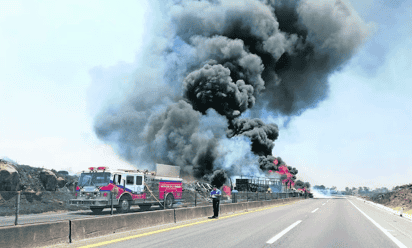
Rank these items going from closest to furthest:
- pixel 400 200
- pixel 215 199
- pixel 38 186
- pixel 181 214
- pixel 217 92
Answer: pixel 181 214, pixel 215 199, pixel 38 186, pixel 400 200, pixel 217 92

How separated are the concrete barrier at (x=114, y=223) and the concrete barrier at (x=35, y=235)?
350mm

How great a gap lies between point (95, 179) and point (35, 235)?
1284cm

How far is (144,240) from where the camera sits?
9289mm

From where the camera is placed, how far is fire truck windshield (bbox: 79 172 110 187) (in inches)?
783

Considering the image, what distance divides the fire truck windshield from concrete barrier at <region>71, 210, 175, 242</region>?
7750mm

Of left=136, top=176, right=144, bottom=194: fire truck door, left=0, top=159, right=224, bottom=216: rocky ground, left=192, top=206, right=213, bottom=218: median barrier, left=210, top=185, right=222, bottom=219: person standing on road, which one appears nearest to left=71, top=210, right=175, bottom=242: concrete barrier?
left=192, top=206, right=213, bottom=218: median barrier

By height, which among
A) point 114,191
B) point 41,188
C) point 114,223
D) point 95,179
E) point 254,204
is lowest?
point 254,204

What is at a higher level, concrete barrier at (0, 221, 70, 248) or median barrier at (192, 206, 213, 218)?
concrete barrier at (0, 221, 70, 248)

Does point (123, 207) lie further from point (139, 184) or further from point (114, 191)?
point (139, 184)

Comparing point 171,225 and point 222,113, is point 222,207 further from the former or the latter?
point 222,113

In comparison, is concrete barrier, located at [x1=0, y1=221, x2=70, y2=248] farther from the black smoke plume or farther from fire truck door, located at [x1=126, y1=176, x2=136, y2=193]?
the black smoke plume

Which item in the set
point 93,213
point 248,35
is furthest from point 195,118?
point 93,213

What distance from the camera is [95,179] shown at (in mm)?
20094

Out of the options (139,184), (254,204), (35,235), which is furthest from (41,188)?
(35,235)
